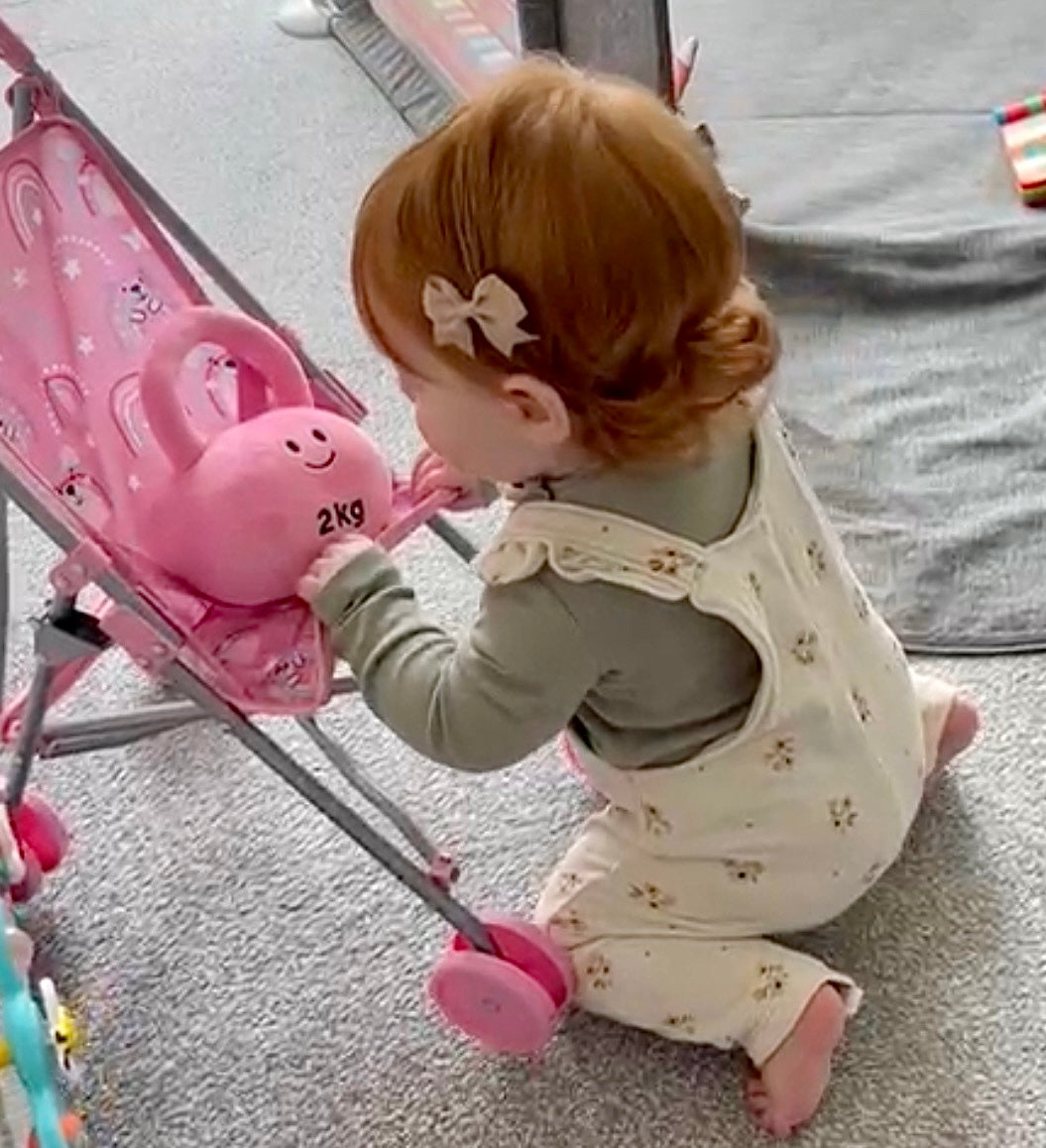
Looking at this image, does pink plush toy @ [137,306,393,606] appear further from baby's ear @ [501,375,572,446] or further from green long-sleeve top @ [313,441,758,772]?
baby's ear @ [501,375,572,446]

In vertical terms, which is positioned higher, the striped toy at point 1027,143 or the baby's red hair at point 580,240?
the baby's red hair at point 580,240

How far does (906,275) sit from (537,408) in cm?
86

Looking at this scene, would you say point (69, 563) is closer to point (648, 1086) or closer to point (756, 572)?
point (756, 572)

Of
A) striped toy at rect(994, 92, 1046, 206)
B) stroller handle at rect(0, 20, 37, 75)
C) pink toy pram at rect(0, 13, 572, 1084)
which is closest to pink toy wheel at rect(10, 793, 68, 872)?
pink toy pram at rect(0, 13, 572, 1084)

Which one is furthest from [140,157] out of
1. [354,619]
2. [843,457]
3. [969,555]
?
[354,619]

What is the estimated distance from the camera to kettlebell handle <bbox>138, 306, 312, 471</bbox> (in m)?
1.19

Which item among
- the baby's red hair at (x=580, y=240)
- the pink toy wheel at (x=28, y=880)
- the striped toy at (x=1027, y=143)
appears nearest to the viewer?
the baby's red hair at (x=580, y=240)

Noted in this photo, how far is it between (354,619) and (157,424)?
0.17 metres

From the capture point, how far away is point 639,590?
3.51ft

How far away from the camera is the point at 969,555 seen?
153 cm

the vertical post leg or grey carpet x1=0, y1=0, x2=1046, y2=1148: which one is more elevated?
the vertical post leg

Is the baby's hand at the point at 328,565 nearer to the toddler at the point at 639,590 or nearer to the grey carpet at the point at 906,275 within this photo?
the toddler at the point at 639,590

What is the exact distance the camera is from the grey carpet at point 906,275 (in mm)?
1542

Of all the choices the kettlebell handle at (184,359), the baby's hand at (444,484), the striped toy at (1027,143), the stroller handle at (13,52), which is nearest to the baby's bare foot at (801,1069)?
the baby's hand at (444,484)
